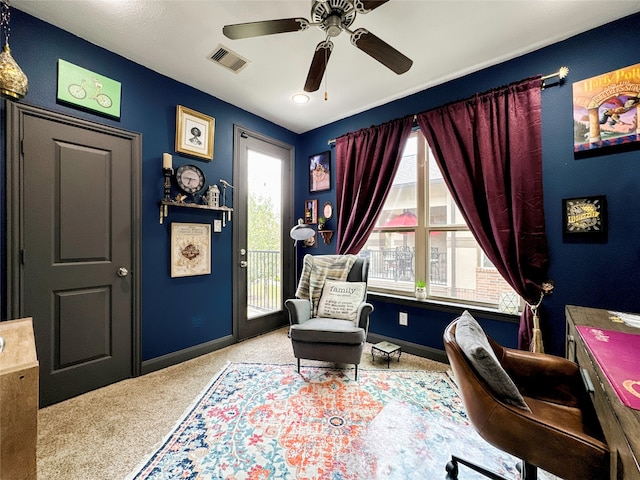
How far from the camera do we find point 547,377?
132cm

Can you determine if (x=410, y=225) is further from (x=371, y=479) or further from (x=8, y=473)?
(x=8, y=473)

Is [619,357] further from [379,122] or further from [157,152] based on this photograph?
[157,152]

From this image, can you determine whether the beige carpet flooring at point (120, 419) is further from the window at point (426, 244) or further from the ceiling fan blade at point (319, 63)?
Answer: the ceiling fan blade at point (319, 63)

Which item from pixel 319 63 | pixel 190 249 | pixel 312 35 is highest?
pixel 312 35

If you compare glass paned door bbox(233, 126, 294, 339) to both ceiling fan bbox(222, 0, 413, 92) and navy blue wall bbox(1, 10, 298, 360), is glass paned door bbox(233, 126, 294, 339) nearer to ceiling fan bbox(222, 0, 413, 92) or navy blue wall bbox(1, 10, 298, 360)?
navy blue wall bbox(1, 10, 298, 360)

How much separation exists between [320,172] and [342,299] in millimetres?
1821

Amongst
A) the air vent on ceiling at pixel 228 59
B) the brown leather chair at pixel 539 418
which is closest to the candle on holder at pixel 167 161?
the air vent on ceiling at pixel 228 59

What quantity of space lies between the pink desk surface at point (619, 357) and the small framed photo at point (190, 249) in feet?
9.75

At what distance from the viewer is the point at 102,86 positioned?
2176 millimetres

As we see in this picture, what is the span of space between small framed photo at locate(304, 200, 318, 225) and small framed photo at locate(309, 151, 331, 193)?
18 centimetres

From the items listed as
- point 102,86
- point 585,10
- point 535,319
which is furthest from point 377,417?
point 102,86

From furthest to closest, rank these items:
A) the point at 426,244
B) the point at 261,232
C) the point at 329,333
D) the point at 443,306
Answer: the point at 261,232 → the point at 426,244 → the point at 443,306 → the point at 329,333

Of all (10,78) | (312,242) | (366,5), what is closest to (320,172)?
(312,242)

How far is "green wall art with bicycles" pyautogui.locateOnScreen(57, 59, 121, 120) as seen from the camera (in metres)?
1.99
